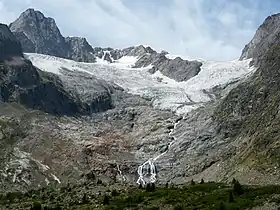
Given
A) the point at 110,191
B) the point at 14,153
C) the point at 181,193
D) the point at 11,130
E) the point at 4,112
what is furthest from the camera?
the point at 4,112

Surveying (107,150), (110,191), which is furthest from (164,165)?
(110,191)

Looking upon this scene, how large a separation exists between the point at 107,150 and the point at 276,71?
52365 millimetres

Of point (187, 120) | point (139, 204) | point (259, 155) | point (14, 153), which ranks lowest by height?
point (139, 204)

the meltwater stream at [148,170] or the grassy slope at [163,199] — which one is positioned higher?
the meltwater stream at [148,170]

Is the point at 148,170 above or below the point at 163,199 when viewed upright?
above

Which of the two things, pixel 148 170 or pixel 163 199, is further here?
pixel 148 170

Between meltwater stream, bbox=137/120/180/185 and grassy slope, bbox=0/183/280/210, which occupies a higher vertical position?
meltwater stream, bbox=137/120/180/185

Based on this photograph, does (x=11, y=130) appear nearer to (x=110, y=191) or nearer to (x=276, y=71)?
(x=276, y=71)

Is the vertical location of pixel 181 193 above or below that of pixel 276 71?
below

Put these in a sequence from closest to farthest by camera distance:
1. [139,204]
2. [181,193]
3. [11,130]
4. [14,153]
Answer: [139,204] → [181,193] → [14,153] → [11,130]

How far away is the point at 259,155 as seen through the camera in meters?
105

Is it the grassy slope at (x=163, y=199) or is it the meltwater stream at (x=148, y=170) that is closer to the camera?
the grassy slope at (x=163, y=199)

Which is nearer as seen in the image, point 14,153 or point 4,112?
point 14,153

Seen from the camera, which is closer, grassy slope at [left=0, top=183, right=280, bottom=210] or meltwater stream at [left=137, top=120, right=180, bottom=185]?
grassy slope at [left=0, top=183, right=280, bottom=210]
